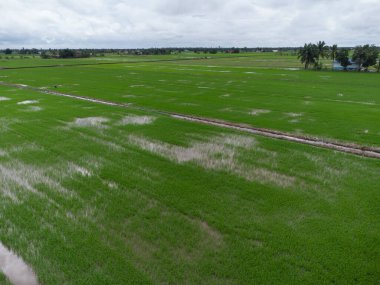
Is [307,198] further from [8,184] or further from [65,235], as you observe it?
[8,184]

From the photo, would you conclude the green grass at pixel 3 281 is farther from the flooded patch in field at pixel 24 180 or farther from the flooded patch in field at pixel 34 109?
the flooded patch in field at pixel 34 109

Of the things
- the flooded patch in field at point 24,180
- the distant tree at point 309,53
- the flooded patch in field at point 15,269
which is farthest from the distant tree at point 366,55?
the flooded patch in field at point 15,269

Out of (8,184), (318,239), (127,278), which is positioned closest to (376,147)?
(318,239)

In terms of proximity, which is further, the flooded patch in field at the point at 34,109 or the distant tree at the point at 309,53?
the distant tree at the point at 309,53

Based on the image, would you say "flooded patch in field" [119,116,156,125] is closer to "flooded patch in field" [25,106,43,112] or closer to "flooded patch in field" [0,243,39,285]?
"flooded patch in field" [25,106,43,112]

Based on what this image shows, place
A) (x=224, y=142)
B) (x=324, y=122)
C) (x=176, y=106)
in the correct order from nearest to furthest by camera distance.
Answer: (x=224, y=142) → (x=324, y=122) → (x=176, y=106)

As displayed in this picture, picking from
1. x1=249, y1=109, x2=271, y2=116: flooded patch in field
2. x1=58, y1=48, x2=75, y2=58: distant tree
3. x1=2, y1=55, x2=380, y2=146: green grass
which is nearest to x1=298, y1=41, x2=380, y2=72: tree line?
x1=2, y1=55, x2=380, y2=146: green grass
